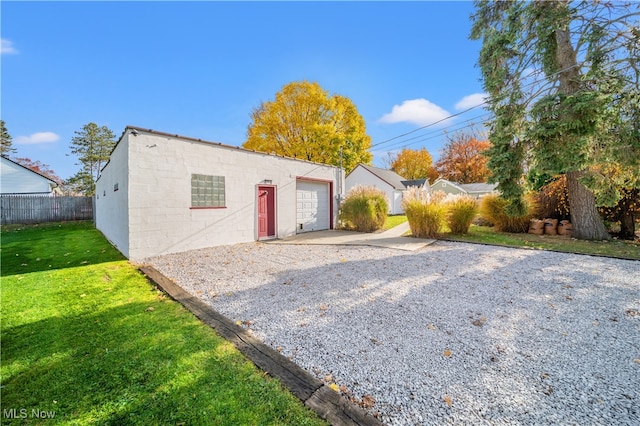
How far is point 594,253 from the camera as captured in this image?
627 cm

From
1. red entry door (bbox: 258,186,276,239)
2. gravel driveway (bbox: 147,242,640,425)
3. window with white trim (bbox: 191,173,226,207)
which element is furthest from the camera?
red entry door (bbox: 258,186,276,239)

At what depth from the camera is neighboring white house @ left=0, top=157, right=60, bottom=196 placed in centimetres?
1688

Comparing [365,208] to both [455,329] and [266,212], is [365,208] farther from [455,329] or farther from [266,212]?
[455,329]

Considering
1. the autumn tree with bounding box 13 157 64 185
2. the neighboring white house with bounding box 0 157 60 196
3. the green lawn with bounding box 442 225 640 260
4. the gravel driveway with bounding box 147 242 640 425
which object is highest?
the autumn tree with bounding box 13 157 64 185

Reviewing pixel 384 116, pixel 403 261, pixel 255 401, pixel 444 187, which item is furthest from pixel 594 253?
pixel 444 187

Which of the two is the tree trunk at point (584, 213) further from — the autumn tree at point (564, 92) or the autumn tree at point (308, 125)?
the autumn tree at point (308, 125)

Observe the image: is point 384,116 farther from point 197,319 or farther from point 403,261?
point 197,319

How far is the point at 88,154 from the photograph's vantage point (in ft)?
88.4

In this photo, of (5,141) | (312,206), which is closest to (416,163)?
(312,206)

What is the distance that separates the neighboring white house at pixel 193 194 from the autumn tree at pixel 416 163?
28770 mm

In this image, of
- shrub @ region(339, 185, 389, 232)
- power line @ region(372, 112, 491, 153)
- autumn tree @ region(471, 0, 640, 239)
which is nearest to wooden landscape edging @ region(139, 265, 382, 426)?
shrub @ region(339, 185, 389, 232)

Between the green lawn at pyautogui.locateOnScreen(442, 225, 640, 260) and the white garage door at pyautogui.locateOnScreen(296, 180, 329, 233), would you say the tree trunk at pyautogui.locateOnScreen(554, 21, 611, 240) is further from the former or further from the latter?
the white garage door at pyautogui.locateOnScreen(296, 180, 329, 233)

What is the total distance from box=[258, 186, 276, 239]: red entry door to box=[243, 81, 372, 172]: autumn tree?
351 inches

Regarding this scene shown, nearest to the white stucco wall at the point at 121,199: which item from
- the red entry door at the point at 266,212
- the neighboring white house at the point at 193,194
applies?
→ the neighboring white house at the point at 193,194
